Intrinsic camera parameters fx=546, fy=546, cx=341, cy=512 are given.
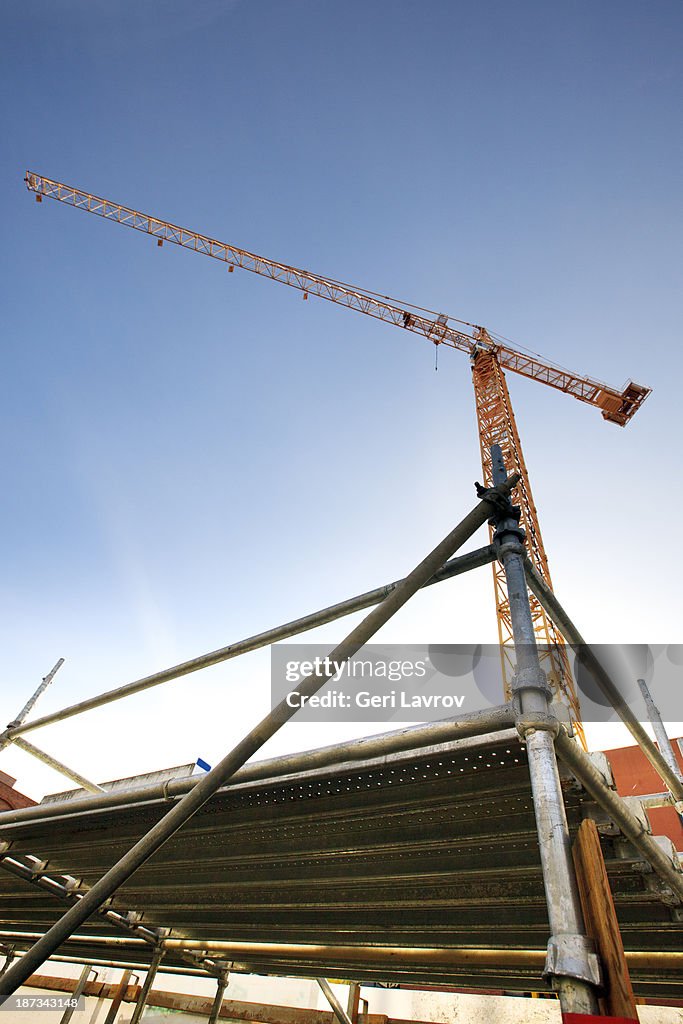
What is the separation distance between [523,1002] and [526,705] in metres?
13.0

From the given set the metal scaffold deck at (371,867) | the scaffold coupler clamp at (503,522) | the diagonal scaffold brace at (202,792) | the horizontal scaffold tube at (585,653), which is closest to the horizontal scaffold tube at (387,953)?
the metal scaffold deck at (371,867)

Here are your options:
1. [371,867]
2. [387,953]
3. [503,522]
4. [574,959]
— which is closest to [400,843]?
[371,867]

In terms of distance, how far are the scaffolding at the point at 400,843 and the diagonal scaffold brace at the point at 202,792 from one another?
1 centimetres

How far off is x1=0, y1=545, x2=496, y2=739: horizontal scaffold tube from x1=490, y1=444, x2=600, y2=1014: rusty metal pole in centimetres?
97

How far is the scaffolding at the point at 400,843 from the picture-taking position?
3051 millimetres

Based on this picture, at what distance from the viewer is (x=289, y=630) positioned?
195 inches

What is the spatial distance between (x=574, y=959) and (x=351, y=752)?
4.90ft

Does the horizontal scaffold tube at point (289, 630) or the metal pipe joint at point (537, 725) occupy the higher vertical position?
the horizontal scaffold tube at point (289, 630)

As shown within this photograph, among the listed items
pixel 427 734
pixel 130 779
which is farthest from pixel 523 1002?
pixel 427 734

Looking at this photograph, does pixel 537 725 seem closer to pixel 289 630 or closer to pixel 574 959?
pixel 574 959

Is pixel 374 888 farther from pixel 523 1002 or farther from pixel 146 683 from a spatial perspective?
pixel 523 1002

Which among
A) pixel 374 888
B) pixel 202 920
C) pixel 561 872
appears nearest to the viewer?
pixel 561 872

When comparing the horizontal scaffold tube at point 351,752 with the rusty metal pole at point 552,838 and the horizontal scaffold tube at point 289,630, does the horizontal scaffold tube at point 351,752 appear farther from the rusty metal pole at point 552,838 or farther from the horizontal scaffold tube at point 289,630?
the horizontal scaffold tube at point 289,630

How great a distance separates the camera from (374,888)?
16.3 ft
